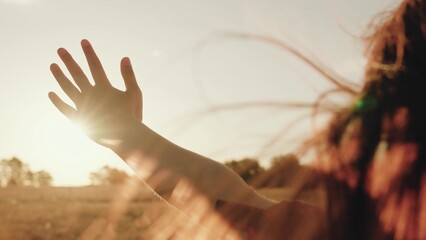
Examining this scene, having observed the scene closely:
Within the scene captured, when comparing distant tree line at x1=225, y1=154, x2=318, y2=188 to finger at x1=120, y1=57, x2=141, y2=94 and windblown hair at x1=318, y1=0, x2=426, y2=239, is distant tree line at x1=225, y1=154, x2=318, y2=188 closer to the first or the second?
windblown hair at x1=318, y1=0, x2=426, y2=239

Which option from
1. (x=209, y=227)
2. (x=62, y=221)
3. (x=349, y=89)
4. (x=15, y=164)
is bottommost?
(x=15, y=164)

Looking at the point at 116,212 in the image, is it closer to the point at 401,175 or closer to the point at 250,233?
the point at 250,233

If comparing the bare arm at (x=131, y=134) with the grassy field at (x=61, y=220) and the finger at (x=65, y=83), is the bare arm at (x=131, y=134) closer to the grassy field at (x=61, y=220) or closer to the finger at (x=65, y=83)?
the finger at (x=65, y=83)

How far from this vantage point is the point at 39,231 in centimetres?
706

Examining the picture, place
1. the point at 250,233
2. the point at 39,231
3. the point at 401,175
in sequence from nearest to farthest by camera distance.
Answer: the point at 401,175
the point at 250,233
the point at 39,231

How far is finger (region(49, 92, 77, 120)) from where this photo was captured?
1.85 m

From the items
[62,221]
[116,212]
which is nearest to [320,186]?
[116,212]

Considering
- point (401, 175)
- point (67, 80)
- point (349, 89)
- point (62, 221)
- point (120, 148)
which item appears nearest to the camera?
point (401, 175)

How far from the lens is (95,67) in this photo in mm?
1797

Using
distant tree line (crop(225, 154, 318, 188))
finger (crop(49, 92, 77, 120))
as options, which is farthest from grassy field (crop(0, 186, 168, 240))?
distant tree line (crop(225, 154, 318, 188))

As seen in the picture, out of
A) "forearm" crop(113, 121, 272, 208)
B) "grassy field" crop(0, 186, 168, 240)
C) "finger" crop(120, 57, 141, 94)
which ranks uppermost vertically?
"finger" crop(120, 57, 141, 94)

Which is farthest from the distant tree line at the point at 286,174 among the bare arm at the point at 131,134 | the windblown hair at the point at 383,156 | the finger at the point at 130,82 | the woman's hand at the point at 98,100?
the finger at the point at 130,82

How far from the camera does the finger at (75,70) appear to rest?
1831 mm

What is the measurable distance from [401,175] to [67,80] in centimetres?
128
